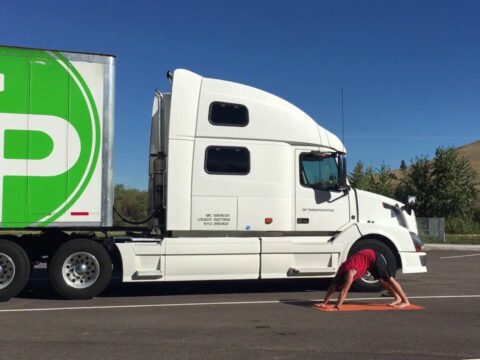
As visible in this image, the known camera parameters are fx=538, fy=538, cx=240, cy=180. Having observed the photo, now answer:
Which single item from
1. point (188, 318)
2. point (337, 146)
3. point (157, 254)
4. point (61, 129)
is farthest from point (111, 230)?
point (337, 146)

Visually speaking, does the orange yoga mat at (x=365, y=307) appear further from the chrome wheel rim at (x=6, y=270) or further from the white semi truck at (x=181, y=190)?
the chrome wheel rim at (x=6, y=270)

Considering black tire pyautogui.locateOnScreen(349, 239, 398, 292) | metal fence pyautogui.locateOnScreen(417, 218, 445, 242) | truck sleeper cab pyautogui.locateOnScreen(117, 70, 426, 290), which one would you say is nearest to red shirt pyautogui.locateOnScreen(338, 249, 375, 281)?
truck sleeper cab pyautogui.locateOnScreen(117, 70, 426, 290)

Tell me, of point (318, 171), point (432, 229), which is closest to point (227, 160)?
point (318, 171)

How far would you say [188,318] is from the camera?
7812mm

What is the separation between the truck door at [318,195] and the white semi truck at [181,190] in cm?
2

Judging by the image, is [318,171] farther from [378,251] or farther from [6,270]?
[6,270]

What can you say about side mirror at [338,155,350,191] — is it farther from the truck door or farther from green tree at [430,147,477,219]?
green tree at [430,147,477,219]

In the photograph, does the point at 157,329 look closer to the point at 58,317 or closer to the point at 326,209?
the point at 58,317

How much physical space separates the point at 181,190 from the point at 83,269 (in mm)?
2168

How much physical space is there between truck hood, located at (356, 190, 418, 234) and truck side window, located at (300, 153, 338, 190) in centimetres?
64

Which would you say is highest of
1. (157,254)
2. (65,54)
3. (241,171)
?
(65,54)

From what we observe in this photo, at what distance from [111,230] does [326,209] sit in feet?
13.3

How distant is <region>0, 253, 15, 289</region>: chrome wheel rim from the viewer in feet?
29.1

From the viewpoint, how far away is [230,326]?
7266 millimetres
